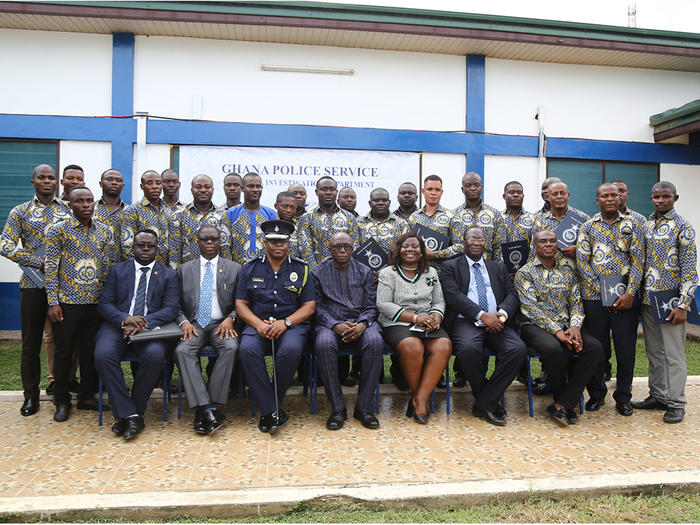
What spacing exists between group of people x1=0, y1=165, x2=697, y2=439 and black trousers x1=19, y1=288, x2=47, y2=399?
1 centimetres

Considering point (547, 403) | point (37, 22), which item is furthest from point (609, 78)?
point (37, 22)

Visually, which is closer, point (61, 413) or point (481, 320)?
point (61, 413)

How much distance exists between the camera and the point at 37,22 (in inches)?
298

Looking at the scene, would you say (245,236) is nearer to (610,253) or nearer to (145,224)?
(145,224)

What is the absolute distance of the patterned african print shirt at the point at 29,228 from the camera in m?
4.42

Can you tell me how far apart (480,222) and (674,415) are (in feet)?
7.95

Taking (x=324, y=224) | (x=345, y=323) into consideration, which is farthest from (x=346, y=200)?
(x=345, y=323)

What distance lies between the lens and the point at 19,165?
7.78m

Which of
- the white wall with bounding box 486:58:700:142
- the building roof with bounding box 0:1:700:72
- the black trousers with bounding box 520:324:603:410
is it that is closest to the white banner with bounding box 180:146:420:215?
the building roof with bounding box 0:1:700:72

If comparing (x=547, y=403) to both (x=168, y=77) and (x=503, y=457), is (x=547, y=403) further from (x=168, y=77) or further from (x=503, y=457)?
(x=168, y=77)

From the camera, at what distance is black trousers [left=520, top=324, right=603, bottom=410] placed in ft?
14.4

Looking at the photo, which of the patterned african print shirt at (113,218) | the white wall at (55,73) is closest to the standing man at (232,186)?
the patterned african print shirt at (113,218)

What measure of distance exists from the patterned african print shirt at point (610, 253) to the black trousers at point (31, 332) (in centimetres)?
478

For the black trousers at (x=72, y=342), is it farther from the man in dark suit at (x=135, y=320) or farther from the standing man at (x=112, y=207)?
the standing man at (x=112, y=207)
